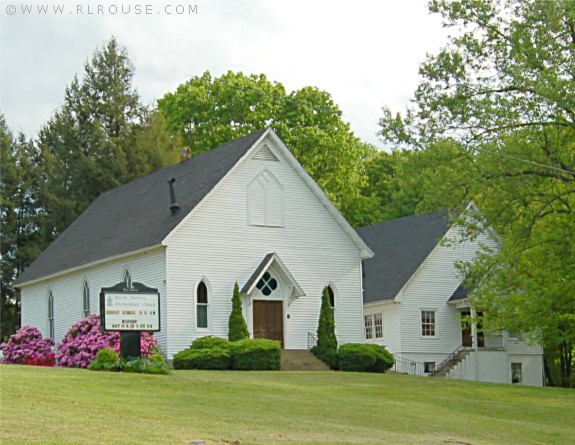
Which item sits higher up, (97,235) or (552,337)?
(97,235)

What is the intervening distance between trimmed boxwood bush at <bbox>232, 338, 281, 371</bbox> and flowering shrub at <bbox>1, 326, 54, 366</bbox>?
34.3 ft

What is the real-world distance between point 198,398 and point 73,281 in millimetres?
22233

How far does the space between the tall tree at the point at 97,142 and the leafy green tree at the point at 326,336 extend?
21.8m

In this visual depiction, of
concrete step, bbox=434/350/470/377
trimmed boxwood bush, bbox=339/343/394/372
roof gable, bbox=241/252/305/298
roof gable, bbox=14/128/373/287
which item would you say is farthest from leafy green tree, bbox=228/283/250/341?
concrete step, bbox=434/350/470/377

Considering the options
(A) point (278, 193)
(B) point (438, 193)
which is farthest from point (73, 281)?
(B) point (438, 193)

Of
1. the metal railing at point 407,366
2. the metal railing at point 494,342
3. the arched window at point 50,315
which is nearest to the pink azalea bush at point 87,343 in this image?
the arched window at point 50,315

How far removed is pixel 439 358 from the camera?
48.7m

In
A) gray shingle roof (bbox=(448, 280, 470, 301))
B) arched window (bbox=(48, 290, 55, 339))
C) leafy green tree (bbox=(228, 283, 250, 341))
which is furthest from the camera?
gray shingle roof (bbox=(448, 280, 470, 301))

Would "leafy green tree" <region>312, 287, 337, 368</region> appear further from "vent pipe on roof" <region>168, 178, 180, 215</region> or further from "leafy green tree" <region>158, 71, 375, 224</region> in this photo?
"leafy green tree" <region>158, 71, 375, 224</region>

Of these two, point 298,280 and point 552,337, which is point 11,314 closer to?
point 298,280

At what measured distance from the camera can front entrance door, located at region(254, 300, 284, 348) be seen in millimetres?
40500

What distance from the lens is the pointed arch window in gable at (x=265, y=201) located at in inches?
1601

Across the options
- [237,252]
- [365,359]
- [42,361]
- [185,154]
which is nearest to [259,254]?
[237,252]

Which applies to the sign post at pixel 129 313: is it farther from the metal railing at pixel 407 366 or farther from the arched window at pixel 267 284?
the metal railing at pixel 407 366
